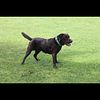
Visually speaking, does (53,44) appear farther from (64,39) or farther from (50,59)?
(50,59)

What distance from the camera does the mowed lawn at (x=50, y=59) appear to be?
353 inches

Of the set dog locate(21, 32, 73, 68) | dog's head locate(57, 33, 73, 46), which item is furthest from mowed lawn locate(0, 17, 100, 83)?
dog's head locate(57, 33, 73, 46)

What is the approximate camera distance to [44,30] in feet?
63.8

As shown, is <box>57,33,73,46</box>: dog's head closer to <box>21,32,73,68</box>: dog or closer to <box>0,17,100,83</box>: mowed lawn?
<box>21,32,73,68</box>: dog

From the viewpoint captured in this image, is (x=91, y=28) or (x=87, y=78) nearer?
(x=87, y=78)

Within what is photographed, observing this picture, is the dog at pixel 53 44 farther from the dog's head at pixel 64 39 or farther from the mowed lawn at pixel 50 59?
the mowed lawn at pixel 50 59

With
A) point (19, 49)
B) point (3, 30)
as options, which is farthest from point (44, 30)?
point (19, 49)

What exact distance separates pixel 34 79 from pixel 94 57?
3.37 metres

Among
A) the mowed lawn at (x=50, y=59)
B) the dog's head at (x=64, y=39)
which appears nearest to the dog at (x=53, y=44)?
the dog's head at (x=64, y=39)

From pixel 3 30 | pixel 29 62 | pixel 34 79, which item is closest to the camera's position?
pixel 34 79

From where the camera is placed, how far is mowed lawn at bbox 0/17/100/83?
896 cm

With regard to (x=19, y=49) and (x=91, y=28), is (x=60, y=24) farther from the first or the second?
(x=19, y=49)

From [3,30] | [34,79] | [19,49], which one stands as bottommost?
[34,79]

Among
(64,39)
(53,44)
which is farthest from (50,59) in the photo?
(64,39)
